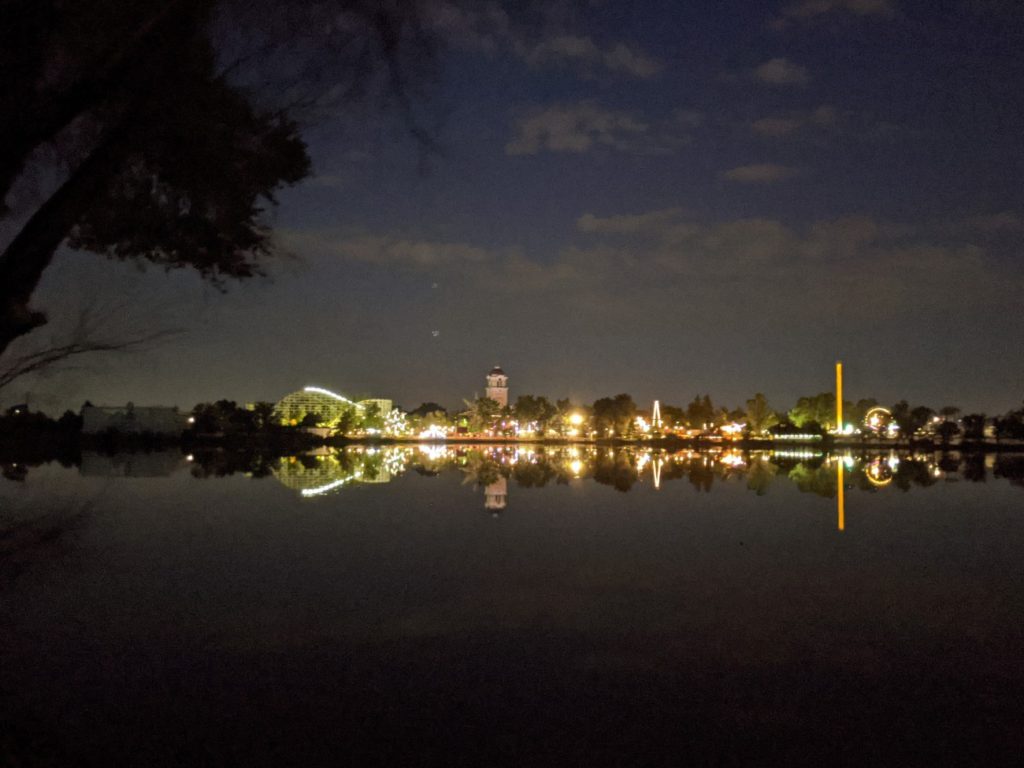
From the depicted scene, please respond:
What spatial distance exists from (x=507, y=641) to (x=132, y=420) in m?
66.0

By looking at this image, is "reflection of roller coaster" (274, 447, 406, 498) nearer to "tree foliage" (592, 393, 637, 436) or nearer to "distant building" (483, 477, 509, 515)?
"distant building" (483, 477, 509, 515)

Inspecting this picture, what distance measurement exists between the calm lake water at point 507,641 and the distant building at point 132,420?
53.0 metres

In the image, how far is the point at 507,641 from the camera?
701cm

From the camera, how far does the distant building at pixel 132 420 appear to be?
211ft

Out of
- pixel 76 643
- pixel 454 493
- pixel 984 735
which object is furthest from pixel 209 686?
pixel 454 493

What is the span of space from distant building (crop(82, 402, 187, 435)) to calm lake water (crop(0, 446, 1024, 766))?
5298cm

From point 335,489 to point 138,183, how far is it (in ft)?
54.5

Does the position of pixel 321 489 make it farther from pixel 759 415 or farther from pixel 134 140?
pixel 759 415

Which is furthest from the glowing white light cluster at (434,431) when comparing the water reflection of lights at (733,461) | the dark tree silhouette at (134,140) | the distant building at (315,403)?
the dark tree silhouette at (134,140)

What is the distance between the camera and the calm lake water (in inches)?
192

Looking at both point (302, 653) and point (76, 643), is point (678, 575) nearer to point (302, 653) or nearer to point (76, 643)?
point (302, 653)

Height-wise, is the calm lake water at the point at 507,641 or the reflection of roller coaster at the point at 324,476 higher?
the reflection of roller coaster at the point at 324,476

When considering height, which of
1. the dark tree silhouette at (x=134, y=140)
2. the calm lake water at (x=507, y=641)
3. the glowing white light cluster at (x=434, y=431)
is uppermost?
the glowing white light cluster at (x=434, y=431)

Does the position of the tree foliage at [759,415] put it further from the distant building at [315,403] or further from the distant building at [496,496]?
the distant building at [496,496]
